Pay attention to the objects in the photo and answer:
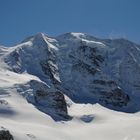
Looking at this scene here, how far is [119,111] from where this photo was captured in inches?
7254

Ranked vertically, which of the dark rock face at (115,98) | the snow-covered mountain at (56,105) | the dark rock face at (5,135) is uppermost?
the dark rock face at (5,135)

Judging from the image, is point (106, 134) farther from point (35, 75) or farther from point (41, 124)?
point (35, 75)

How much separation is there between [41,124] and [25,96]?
1805 centimetres

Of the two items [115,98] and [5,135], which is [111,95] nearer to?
[115,98]

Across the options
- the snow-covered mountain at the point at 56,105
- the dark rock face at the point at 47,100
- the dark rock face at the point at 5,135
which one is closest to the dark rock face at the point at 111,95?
the snow-covered mountain at the point at 56,105

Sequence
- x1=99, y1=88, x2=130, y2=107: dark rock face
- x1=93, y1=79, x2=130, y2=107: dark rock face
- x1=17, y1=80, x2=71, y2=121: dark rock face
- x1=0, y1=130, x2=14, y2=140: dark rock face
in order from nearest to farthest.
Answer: x1=0, y1=130, x2=14, y2=140: dark rock face
x1=17, y1=80, x2=71, y2=121: dark rock face
x1=99, y1=88, x2=130, y2=107: dark rock face
x1=93, y1=79, x2=130, y2=107: dark rock face

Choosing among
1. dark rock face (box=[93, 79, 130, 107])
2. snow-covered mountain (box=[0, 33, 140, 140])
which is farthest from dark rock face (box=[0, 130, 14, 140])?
dark rock face (box=[93, 79, 130, 107])

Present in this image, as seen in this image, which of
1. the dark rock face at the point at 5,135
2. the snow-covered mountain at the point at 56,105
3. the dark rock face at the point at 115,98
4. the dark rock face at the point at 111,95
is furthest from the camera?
the dark rock face at the point at 111,95

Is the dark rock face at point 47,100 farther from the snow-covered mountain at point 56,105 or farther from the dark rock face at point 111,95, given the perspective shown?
the dark rock face at point 111,95

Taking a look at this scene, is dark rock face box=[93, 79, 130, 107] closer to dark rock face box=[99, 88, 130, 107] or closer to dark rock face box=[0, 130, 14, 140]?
dark rock face box=[99, 88, 130, 107]

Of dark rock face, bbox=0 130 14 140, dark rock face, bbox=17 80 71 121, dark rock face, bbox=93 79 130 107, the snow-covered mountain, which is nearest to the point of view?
dark rock face, bbox=0 130 14 140

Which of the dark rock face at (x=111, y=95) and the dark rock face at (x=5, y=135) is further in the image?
the dark rock face at (x=111, y=95)

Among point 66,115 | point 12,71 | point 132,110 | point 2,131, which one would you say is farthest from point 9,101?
point 132,110

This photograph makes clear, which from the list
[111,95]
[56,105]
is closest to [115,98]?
[111,95]
